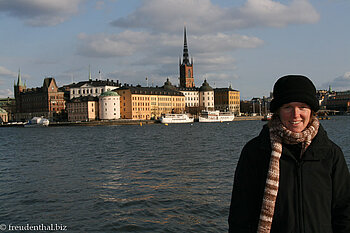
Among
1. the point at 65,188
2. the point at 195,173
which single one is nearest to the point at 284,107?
the point at 65,188

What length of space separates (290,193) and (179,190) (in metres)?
9.26

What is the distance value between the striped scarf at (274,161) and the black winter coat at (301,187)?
0.12ft

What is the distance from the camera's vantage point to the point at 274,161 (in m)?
2.16

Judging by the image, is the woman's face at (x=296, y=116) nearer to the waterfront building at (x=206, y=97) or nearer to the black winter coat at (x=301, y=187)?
the black winter coat at (x=301, y=187)

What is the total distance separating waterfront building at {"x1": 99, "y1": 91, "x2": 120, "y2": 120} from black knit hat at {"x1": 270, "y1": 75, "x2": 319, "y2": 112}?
9419 centimetres

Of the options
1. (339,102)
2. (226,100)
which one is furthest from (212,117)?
(339,102)

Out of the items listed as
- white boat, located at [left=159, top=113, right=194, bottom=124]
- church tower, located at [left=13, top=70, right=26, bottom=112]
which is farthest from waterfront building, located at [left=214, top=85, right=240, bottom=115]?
church tower, located at [left=13, top=70, right=26, bottom=112]

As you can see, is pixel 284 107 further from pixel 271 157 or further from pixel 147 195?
pixel 147 195

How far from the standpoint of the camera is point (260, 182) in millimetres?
2295

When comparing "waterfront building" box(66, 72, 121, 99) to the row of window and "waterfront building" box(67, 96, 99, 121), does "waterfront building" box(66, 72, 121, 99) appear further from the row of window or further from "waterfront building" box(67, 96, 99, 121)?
"waterfront building" box(67, 96, 99, 121)

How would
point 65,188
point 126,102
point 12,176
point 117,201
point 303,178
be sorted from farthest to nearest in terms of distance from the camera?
point 126,102 → point 12,176 → point 65,188 → point 117,201 → point 303,178

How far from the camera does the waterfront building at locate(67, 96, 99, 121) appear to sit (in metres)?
98.4

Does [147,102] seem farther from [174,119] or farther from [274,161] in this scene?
[274,161]

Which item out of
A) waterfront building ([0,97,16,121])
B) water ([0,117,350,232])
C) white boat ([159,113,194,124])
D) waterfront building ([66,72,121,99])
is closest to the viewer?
water ([0,117,350,232])
